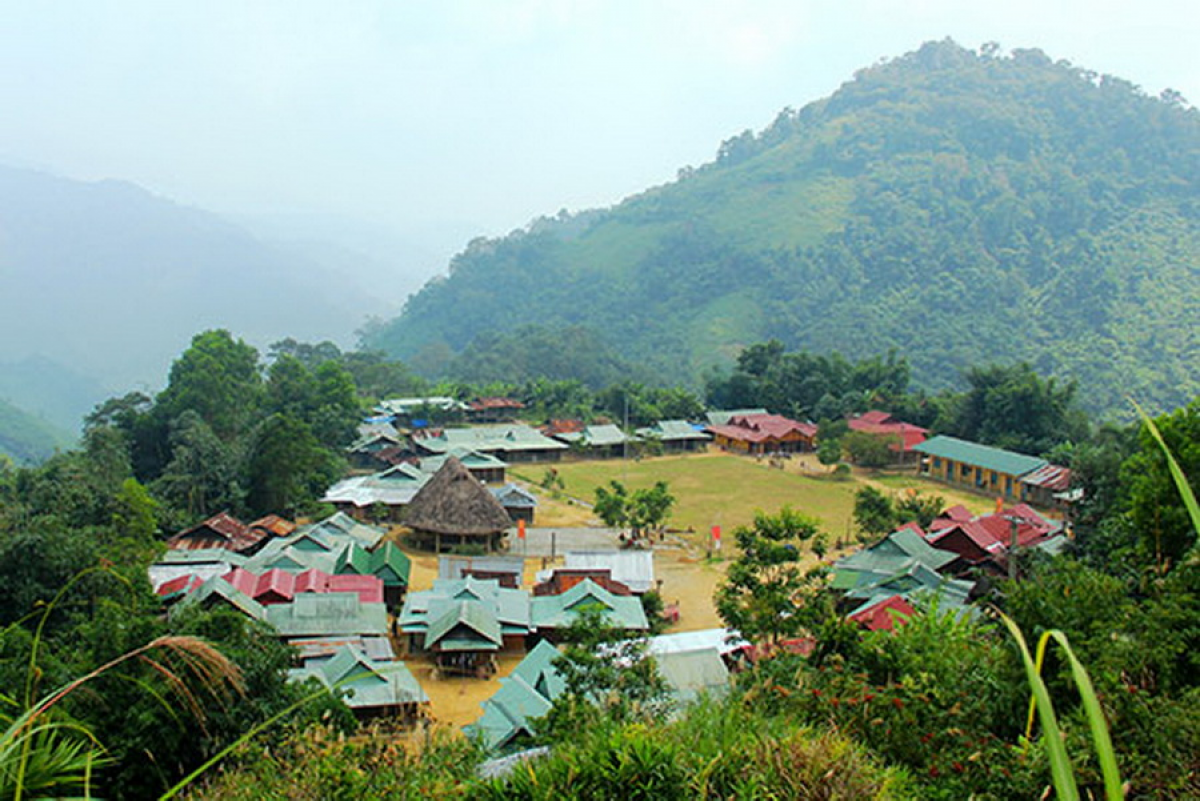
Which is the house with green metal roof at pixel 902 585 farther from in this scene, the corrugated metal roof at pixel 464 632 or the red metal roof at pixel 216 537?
the red metal roof at pixel 216 537

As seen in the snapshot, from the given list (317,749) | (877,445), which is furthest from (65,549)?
(877,445)

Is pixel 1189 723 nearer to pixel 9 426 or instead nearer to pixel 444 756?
pixel 444 756

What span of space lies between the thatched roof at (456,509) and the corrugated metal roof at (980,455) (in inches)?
638

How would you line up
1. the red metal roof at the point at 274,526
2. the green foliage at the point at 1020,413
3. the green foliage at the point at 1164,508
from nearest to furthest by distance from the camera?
the green foliage at the point at 1164,508, the red metal roof at the point at 274,526, the green foliage at the point at 1020,413

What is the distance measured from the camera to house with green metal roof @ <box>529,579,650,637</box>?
520 inches

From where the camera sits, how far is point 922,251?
2571 inches

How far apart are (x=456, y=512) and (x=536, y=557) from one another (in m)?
2.13

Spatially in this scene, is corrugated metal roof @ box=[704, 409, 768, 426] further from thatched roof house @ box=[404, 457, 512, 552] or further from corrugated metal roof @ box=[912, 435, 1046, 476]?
thatched roof house @ box=[404, 457, 512, 552]

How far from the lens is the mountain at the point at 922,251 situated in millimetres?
51562

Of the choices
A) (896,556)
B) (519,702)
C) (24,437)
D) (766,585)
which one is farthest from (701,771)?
(24,437)

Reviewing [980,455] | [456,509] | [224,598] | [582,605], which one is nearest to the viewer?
[224,598]

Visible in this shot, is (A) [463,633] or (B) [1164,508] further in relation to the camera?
(A) [463,633]

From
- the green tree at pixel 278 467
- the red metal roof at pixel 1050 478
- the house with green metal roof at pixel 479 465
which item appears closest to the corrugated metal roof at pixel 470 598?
the green tree at pixel 278 467

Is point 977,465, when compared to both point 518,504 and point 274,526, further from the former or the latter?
point 274,526
